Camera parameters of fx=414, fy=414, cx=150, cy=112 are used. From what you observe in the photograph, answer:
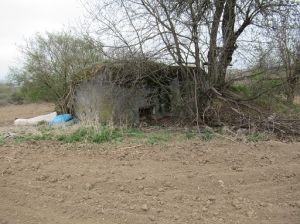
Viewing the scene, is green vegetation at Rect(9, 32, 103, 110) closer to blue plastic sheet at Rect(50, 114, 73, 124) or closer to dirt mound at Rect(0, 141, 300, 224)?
blue plastic sheet at Rect(50, 114, 73, 124)

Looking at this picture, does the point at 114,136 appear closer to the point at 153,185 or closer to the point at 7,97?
the point at 153,185

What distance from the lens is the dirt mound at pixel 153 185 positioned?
13.7ft

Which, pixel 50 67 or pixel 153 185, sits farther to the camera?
pixel 50 67

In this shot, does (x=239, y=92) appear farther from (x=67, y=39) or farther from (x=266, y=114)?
(x=67, y=39)

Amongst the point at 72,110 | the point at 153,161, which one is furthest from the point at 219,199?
the point at 72,110

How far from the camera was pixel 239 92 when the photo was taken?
30.8 feet

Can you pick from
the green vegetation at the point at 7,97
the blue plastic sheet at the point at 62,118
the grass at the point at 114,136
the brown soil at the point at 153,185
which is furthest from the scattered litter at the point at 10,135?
the green vegetation at the point at 7,97

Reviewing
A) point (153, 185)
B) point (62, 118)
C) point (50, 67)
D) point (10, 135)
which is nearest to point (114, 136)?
point (10, 135)

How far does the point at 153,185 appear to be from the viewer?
187 inches

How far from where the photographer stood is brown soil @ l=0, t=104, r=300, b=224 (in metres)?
4.17

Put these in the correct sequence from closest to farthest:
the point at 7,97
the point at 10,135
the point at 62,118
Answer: the point at 10,135, the point at 62,118, the point at 7,97

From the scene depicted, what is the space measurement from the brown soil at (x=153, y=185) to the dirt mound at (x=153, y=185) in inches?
0.4

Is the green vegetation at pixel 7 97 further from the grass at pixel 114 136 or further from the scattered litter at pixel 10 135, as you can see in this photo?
the grass at pixel 114 136

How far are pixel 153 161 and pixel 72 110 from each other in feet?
20.4
